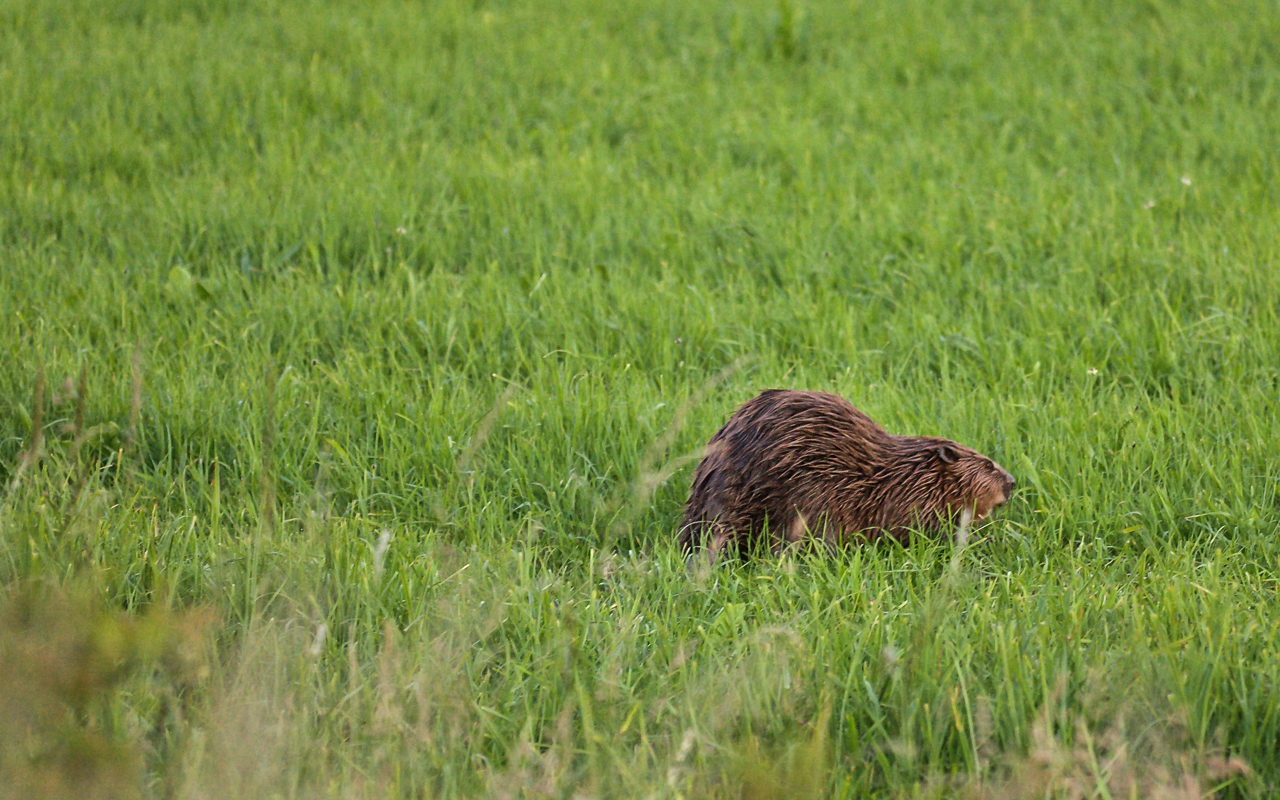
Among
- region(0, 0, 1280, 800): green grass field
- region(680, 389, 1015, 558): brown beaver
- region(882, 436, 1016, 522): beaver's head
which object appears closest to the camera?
region(0, 0, 1280, 800): green grass field

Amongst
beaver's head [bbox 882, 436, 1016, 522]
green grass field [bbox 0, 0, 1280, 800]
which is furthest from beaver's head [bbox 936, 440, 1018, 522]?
green grass field [bbox 0, 0, 1280, 800]

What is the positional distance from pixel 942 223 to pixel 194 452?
13.1ft

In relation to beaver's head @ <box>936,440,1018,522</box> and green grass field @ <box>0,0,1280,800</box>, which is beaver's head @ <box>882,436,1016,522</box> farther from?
green grass field @ <box>0,0,1280,800</box>

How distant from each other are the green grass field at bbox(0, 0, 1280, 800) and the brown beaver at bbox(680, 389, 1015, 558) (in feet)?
0.45

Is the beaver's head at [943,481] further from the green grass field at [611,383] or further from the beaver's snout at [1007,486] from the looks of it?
the green grass field at [611,383]

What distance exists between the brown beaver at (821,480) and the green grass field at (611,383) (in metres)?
0.14

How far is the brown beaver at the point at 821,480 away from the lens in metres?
3.36

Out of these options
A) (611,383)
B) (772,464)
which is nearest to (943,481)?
(772,464)

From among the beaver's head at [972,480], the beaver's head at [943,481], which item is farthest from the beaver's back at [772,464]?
the beaver's head at [972,480]

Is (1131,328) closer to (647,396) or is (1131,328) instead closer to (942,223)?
(942,223)

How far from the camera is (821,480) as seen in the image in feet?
11.1

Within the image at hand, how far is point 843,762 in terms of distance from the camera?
7.75ft

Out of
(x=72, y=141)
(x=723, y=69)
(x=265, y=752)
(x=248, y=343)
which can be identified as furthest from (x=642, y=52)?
(x=265, y=752)

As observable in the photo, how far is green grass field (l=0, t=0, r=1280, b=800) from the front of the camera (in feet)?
7.60
